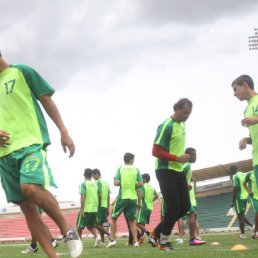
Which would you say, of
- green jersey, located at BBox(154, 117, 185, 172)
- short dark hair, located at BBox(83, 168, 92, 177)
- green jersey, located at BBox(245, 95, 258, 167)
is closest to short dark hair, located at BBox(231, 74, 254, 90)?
green jersey, located at BBox(245, 95, 258, 167)

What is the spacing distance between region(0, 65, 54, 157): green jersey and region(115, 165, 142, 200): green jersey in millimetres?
7516

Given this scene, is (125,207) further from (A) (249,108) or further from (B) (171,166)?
(A) (249,108)

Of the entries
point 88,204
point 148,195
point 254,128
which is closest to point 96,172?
point 88,204

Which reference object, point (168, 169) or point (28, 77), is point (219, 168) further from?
point (28, 77)

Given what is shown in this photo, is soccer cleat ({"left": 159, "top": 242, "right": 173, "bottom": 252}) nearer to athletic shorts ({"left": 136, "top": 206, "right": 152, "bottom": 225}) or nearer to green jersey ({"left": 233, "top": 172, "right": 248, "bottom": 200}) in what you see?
athletic shorts ({"left": 136, "top": 206, "right": 152, "bottom": 225})

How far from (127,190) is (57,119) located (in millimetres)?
7618

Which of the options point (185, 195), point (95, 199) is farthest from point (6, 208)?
point (185, 195)

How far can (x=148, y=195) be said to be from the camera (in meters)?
15.9

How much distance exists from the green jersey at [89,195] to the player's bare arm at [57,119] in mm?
9772

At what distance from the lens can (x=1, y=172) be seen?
4.24 metres

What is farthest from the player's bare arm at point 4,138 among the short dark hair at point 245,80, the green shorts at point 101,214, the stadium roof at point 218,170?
the stadium roof at point 218,170

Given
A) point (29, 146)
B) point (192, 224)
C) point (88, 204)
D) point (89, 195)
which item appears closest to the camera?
point (29, 146)

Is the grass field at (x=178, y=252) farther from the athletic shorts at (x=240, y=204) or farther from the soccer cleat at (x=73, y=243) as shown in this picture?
the athletic shorts at (x=240, y=204)

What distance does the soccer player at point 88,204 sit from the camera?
1381 cm
